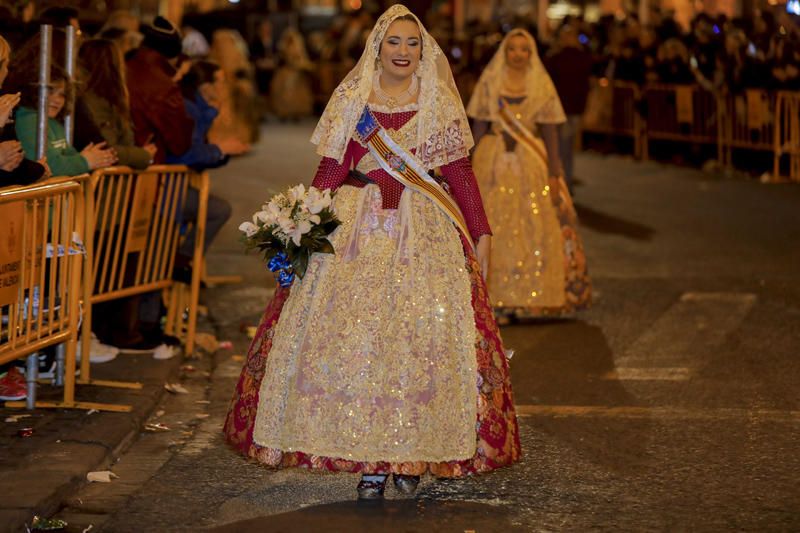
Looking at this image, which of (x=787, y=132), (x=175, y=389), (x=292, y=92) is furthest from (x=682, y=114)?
(x=175, y=389)

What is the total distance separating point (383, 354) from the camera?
6.19 meters

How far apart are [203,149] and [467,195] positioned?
353 centimetres

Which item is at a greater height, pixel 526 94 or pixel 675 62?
pixel 675 62

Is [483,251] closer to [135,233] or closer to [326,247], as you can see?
[326,247]

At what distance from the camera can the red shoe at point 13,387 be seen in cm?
782

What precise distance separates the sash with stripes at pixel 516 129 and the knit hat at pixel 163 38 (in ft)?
7.12

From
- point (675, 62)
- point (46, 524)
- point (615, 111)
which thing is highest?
point (675, 62)

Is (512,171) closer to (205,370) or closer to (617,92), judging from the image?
(205,370)

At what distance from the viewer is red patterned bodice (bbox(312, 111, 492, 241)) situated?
654cm

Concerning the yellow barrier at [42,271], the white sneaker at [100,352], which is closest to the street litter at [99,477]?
the yellow barrier at [42,271]

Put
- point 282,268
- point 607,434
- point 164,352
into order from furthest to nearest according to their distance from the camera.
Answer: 1. point 164,352
2. point 607,434
3. point 282,268

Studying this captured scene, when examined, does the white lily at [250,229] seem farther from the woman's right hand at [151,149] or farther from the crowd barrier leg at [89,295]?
the woman's right hand at [151,149]

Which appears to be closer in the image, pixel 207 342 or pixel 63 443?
pixel 63 443

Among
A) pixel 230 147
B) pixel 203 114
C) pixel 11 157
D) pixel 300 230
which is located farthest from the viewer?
pixel 203 114
